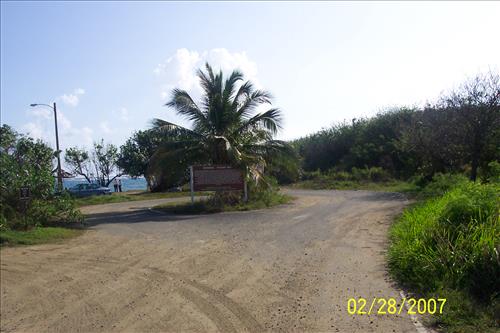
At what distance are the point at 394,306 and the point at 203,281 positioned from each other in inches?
128

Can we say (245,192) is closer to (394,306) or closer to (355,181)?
(394,306)

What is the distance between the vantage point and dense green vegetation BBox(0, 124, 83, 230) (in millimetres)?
14086

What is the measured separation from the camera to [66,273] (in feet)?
29.4

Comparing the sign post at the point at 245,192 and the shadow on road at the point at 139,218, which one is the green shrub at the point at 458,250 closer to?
the shadow on road at the point at 139,218

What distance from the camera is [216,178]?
823 inches

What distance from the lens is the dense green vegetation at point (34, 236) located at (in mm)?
12380

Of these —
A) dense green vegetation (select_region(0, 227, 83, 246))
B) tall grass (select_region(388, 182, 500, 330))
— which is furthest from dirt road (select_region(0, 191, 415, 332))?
dense green vegetation (select_region(0, 227, 83, 246))

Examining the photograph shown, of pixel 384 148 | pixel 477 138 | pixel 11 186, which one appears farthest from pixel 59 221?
pixel 384 148

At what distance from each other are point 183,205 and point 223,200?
2147 millimetres

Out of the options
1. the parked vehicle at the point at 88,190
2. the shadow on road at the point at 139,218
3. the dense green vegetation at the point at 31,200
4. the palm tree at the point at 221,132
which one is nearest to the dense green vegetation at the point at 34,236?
the dense green vegetation at the point at 31,200

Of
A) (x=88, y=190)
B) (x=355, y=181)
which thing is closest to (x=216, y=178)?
(x=355, y=181)

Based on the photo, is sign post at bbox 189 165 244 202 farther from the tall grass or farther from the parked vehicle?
the parked vehicle

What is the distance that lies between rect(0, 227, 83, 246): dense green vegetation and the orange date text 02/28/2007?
9.75m

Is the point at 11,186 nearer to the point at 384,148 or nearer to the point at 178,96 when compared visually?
the point at 178,96
